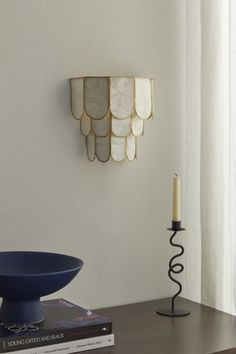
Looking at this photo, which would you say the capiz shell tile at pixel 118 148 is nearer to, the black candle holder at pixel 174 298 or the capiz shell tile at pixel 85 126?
the capiz shell tile at pixel 85 126

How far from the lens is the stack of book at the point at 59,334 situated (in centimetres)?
151

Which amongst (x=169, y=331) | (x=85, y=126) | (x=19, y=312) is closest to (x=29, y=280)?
(x=19, y=312)

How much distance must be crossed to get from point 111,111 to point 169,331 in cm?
61

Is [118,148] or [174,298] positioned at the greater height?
[118,148]

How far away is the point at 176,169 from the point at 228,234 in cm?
26

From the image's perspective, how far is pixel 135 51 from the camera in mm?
2012

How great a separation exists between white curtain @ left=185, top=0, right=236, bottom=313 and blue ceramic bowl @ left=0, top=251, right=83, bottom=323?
518 millimetres

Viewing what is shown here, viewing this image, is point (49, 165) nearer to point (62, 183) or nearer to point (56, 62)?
point (62, 183)

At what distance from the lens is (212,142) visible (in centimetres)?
202

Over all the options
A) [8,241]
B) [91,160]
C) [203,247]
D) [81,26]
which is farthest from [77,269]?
[81,26]

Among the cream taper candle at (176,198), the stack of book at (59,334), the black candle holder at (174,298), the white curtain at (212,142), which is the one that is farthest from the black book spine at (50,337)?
the white curtain at (212,142)

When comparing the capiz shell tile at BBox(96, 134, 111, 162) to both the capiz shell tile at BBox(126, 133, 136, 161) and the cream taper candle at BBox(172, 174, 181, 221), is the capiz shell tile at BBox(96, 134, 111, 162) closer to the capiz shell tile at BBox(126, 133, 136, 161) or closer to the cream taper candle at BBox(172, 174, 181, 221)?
the capiz shell tile at BBox(126, 133, 136, 161)

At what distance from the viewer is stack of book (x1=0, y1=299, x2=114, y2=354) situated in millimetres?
1512

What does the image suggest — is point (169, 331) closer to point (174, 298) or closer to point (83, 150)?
point (174, 298)
